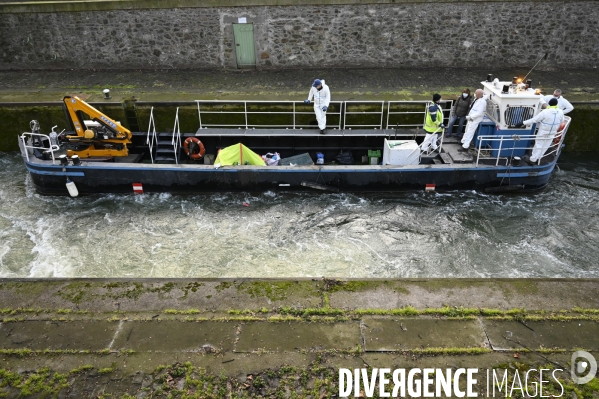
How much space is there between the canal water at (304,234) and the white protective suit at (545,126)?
1.14 metres

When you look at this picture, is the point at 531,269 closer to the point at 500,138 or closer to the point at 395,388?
the point at 500,138

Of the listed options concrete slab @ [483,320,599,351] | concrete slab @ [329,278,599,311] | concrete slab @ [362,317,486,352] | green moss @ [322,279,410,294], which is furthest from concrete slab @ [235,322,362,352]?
concrete slab @ [483,320,599,351]

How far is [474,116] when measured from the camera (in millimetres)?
10172

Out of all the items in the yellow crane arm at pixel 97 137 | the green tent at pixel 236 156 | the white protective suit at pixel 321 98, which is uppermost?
the white protective suit at pixel 321 98

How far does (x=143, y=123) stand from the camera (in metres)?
12.5

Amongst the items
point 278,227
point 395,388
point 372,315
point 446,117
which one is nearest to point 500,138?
point 446,117

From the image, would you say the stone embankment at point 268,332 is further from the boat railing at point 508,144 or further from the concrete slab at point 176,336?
the boat railing at point 508,144

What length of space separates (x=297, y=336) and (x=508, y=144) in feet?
23.8

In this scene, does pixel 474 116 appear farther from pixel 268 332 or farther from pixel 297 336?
pixel 268 332

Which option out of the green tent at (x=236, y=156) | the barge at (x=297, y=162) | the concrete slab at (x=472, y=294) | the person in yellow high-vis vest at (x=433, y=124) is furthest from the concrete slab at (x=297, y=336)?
the person in yellow high-vis vest at (x=433, y=124)

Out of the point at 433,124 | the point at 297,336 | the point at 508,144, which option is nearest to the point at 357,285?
the point at 297,336

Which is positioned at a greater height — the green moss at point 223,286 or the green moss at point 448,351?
the green moss at point 223,286

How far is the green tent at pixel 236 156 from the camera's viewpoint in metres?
10.5

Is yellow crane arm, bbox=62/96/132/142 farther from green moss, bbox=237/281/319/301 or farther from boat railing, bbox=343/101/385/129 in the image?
green moss, bbox=237/281/319/301
